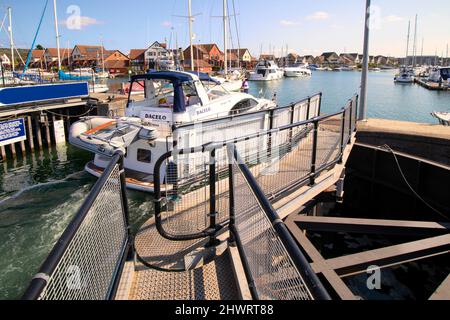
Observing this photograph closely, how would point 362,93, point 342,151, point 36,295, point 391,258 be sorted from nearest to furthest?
1. point 36,295
2. point 391,258
3. point 342,151
4. point 362,93

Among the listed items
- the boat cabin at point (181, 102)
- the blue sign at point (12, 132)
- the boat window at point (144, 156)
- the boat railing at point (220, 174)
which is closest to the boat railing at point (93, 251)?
the boat railing at point (220, 174)

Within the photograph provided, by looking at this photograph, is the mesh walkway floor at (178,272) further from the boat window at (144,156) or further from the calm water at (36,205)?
the boat window at (144,156)

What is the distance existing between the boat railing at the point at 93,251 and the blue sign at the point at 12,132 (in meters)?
17.5

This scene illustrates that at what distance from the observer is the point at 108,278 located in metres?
3.50

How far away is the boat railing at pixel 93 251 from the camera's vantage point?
86.9 inches

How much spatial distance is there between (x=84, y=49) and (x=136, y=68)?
16.8m

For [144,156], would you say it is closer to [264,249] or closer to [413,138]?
[413,138]

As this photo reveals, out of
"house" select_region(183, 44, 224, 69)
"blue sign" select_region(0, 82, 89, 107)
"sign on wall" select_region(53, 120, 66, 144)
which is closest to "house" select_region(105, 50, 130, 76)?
"house" select_region(183, 44, 224, 69)

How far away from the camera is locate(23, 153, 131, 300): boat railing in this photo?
2207 mm

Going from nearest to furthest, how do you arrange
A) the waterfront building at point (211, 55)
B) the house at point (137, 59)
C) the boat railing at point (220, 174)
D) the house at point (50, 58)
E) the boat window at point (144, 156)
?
the boat railing at point (220, 174) → the boat window at point (144, 156) → the house at point (50, 58) → the house at point (137, 59) → the waterfront building at point (211, 55)

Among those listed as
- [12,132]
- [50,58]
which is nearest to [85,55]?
[50,58]

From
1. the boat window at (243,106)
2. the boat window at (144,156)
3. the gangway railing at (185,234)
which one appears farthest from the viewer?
the boat window at (243,106)

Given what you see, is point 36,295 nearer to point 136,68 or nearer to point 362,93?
point 362,93

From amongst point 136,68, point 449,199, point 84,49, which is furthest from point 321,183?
point 84,49
